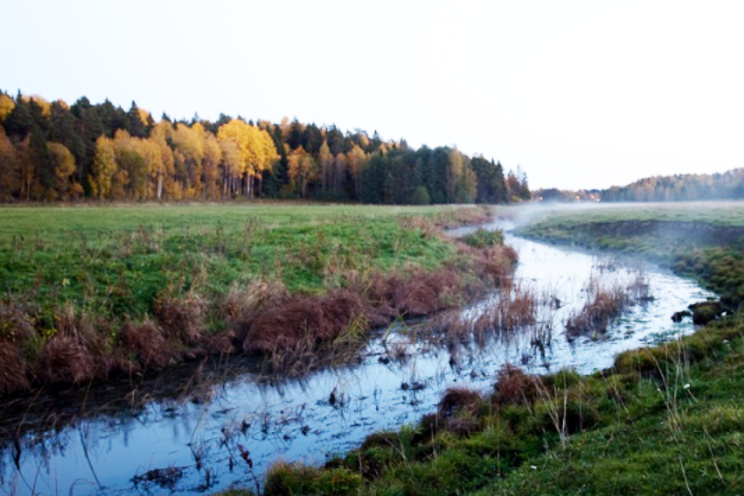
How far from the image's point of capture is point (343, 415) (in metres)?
10.1

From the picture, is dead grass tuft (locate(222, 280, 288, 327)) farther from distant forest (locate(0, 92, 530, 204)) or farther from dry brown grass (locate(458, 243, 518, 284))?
distant forest (locate(0, 92, 530, 204))

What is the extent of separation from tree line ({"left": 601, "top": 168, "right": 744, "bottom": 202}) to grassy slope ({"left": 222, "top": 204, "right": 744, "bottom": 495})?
13329 cm

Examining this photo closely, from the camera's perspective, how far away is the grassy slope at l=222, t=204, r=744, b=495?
5574 millimetres

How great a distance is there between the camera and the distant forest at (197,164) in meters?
66.3

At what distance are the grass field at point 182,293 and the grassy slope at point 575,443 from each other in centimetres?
600

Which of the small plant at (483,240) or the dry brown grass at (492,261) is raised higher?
the small plant at (483,240)

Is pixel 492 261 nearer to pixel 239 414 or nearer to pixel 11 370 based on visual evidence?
pixel 239 414

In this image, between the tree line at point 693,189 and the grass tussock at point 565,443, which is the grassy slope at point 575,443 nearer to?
the grass tussock at point 565,443

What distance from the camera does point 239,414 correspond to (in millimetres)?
10102

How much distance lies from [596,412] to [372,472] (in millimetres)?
3573

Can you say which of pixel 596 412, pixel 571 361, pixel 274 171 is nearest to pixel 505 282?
pixel 571 361

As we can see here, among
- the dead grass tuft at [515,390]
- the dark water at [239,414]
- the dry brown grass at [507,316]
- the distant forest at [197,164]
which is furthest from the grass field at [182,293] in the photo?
the distant forest at [197,164]

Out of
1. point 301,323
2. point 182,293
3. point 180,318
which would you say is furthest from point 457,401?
point 182,293

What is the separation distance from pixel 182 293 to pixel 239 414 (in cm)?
614
